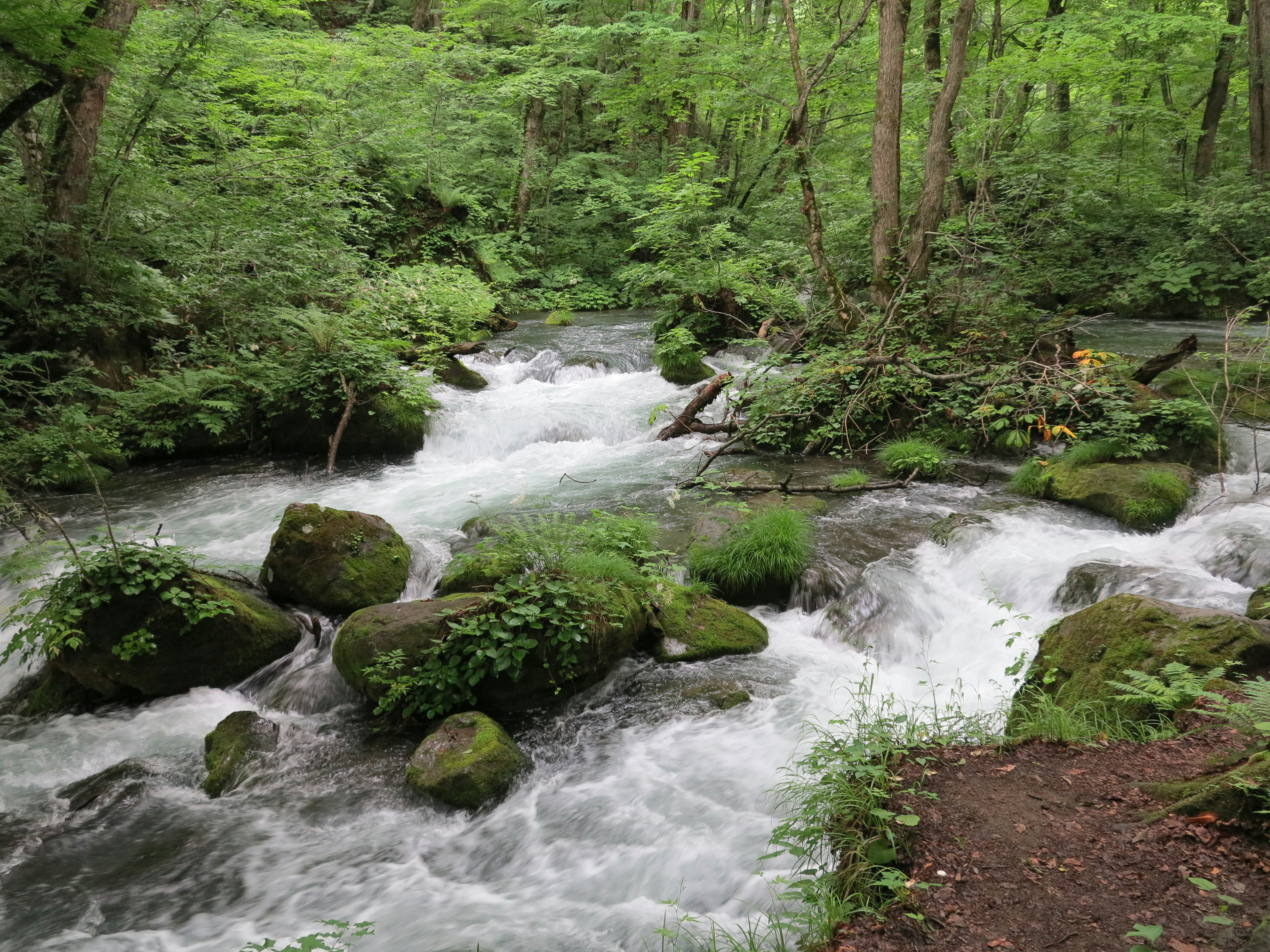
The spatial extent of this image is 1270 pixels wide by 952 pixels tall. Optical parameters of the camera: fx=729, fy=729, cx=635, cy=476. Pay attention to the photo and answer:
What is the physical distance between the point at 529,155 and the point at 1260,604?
2061 cm

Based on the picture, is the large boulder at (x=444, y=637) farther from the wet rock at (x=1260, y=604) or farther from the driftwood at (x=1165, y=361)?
the driftwood at (x=1165, y=361)

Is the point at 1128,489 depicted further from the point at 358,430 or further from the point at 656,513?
the point at 358,430

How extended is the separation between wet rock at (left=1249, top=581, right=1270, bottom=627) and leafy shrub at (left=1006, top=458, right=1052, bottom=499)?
2.79 m

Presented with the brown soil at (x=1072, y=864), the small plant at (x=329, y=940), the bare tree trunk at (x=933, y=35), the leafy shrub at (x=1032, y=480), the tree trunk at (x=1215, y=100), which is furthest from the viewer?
the tree trunk at (x=1215, y=100)

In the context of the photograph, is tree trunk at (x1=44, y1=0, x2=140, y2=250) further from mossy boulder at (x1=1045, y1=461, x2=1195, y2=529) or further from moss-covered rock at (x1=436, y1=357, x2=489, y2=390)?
mossy boulder at (x1=1045, y1=461, x2=1195, y2=529)

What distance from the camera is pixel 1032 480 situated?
26.7 feet

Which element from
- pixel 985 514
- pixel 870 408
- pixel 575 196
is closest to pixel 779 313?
pixel 870 408

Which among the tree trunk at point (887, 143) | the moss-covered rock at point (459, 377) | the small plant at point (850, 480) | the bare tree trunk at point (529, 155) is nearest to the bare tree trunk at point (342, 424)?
the moss-covered rock at point (459, 377)

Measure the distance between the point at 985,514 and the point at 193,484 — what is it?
9.64 metres

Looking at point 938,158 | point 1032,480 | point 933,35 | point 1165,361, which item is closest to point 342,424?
point 1032,480

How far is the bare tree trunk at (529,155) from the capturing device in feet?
70.1

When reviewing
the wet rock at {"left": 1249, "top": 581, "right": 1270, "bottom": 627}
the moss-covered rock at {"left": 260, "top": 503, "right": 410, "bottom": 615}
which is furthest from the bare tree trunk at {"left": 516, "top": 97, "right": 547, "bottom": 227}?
the wet rock at {"left": 1249, "top": 581, "right": 1270, "bottom": 627}

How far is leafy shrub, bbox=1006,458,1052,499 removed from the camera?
8008 mm

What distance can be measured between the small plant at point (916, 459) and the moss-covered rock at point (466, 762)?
6.23m
